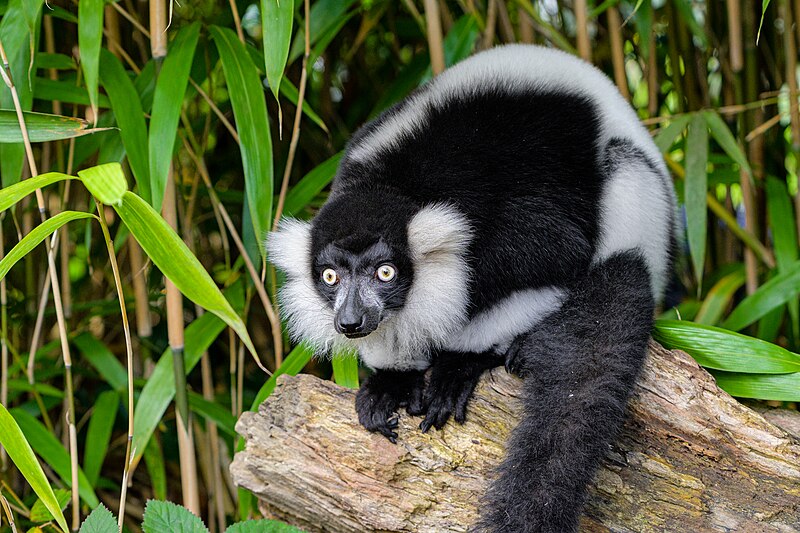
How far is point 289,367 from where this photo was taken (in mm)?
2711

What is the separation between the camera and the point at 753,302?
9.36 ft

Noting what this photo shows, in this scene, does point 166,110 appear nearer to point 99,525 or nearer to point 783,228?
point 99,525

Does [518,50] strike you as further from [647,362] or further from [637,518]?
[637,518]

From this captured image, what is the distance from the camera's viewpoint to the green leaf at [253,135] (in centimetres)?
248

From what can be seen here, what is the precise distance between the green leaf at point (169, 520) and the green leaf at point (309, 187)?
1328 millimetres

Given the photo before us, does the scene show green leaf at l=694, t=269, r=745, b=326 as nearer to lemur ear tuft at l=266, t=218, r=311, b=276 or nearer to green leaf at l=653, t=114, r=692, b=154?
green leaf at l=653, t=114, r=692, b=154

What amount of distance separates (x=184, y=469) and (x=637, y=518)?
1.39m

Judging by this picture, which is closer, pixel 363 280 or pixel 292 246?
pixel 363 280

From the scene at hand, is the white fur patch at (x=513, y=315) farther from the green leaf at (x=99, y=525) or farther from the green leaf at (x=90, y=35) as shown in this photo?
the green leaf at (x=90, y=35)

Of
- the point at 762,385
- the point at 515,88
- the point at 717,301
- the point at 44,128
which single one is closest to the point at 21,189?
the point at 44,128

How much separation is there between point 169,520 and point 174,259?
0.59 meters

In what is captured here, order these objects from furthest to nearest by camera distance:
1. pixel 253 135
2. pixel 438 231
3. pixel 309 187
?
pixel 309 187, pixel 253 135, pixel 438 231

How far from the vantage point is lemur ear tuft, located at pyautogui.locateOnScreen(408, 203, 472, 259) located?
2.26 meters

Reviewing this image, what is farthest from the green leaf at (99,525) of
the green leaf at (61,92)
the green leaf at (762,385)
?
the green leaf at (762,385)
